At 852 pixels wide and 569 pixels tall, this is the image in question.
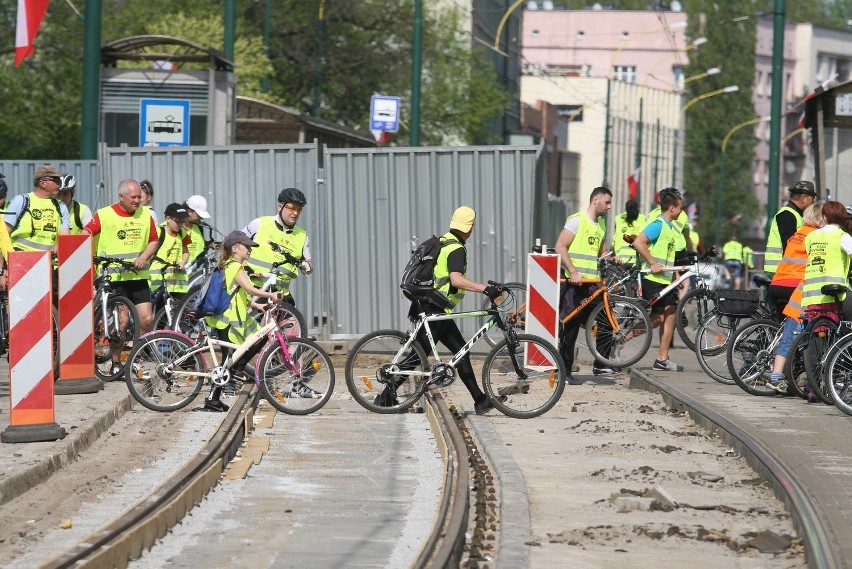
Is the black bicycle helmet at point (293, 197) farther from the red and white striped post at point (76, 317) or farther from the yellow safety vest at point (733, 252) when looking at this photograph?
the yellow safety vest at point (733, 252)

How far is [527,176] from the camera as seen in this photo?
18547mm

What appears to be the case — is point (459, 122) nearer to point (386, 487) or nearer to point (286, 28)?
point (286, 28)

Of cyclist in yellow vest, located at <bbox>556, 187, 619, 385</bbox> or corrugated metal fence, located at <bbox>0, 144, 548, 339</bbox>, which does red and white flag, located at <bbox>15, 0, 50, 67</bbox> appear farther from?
cyclist in yellow vest, located at <bbox>556, 187, 619, 385</bbox>

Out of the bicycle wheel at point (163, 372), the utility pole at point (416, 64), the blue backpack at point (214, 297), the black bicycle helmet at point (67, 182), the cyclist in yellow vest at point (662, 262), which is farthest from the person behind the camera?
the utility pole at point (416, 64)

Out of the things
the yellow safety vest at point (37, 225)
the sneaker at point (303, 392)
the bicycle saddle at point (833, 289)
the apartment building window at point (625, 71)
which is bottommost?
the sneaker at point (303, 392)

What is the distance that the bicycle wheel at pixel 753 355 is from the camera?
49.6 feet

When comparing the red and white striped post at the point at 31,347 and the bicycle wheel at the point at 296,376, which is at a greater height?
the red and white striped post at the point at 31,347

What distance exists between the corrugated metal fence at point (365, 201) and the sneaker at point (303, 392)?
4597 millimetres

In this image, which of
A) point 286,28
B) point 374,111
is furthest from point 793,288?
point 286,28

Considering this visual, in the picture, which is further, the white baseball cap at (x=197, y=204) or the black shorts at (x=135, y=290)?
the white baseball cap at (x=197, y=204)

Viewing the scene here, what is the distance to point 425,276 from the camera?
13547 millimetres

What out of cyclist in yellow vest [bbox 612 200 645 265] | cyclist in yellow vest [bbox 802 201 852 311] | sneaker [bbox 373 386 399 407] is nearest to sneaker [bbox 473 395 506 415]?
sneaker [bbox 373 386 399 407]

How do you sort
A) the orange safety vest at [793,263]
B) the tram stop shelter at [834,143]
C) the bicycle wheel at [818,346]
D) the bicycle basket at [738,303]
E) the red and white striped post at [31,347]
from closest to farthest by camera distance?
the red and white striped post at [31,347] < the bicycle wheel at [818,346] < the orange safety vest at [793,263] < the bicycle basket at [738,303] < the tram stop shelter at [834,143]

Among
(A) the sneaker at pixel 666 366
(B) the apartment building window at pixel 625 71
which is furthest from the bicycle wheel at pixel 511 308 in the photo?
(B) the apartment building window at pixel 625 71
